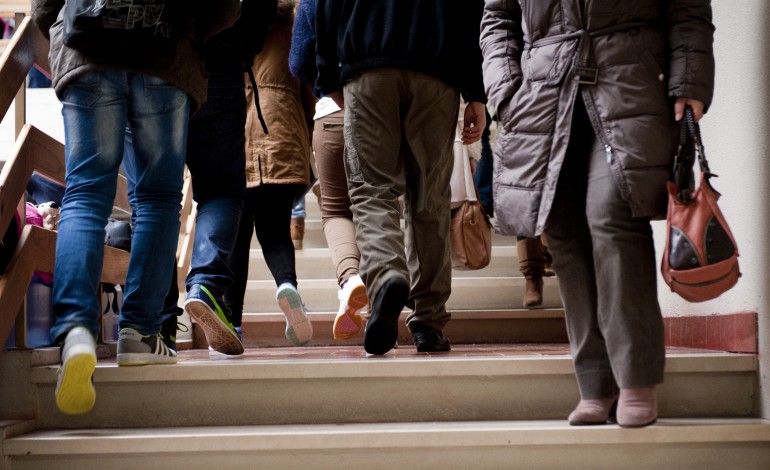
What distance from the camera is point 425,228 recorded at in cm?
295

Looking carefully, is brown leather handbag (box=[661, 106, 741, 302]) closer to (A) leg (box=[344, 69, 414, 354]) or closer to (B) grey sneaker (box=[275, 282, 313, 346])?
(A) leg (box=[344, 69, 414, 354])

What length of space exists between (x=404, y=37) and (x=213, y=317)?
46.7 inches

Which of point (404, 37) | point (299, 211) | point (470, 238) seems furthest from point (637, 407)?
point (299, 211)

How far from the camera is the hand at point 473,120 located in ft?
9.93

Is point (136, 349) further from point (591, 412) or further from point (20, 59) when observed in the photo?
point (591, 412)

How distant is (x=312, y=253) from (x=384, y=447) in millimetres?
2659

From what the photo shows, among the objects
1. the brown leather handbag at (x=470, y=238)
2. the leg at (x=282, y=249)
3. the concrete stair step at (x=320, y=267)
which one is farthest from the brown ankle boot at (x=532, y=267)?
the leg at (x=282, y=249)

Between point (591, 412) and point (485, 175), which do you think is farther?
point (485, 175)

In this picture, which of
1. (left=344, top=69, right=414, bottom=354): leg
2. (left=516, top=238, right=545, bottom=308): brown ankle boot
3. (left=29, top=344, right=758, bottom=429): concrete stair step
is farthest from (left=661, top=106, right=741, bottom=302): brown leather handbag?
(left=516, top=238, right=545, bottom=308): brown ankle boot

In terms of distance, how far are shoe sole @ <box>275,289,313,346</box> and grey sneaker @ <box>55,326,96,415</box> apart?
125 centimetres

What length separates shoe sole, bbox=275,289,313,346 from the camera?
329cm

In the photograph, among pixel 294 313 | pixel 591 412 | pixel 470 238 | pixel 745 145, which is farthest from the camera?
pixel 470 238

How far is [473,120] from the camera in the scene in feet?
10.0

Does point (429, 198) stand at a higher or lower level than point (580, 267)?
higher
